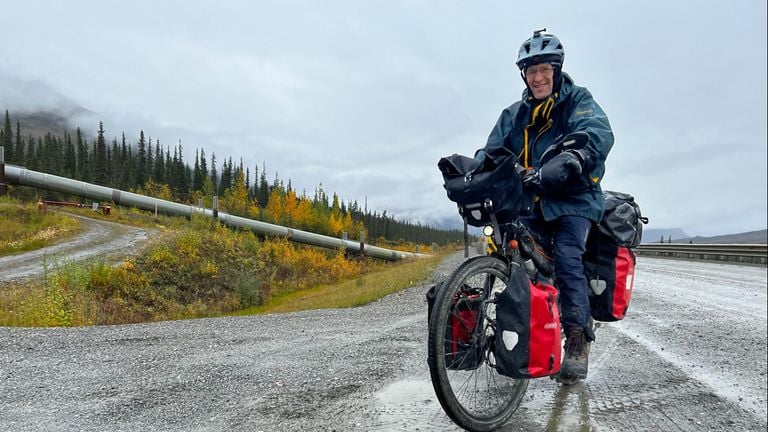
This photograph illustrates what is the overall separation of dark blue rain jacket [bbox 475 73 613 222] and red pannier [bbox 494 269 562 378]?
761 millimetres

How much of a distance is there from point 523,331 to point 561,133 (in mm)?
1571

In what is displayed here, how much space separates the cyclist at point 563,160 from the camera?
269cm

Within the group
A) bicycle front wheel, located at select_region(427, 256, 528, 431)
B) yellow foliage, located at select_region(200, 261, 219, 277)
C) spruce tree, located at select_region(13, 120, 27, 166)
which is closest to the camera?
bicycle front wheel, located at select_region(427, 256, 528, 431)

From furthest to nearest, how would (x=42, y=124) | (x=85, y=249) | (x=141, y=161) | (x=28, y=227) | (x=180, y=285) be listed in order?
(x=141, y=161), (x=42, y=124), (x=180, y=285), (x=85, y=249), (x=28, y=227)

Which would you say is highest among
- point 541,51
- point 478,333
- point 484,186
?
point 541,51

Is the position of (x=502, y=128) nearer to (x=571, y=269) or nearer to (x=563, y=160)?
(x=563, y=160)

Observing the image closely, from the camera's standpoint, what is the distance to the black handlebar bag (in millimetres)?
2281

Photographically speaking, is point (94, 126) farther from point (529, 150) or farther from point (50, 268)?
point (529, 150)

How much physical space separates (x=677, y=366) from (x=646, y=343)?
83cm

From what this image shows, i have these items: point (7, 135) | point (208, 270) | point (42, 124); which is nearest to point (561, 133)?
point (208, 270)

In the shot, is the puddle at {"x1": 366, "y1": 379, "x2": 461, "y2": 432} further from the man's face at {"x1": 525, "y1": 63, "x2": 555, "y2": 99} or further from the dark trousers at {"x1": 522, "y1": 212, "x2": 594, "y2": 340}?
the man's face at {"x1": 525, "y1": 63, "x2": 555, "y2": 99}

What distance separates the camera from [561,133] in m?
3.04

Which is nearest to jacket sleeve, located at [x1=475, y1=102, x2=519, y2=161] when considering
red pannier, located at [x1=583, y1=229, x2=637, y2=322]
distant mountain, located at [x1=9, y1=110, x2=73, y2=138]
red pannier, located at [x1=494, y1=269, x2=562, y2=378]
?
red pannier, located at [x1=583, y1=229, x2=637, y2=322]

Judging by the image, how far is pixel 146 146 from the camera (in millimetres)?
70938
